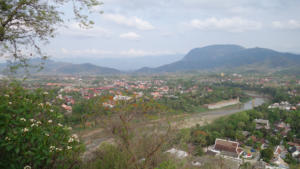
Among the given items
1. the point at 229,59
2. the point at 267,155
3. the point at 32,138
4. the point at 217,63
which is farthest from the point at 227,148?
the point at 229,59

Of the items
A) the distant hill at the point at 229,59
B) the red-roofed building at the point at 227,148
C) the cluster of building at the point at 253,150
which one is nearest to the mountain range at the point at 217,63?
the distant hill at the point at 229,59

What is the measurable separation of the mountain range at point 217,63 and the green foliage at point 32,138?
1.31 meters

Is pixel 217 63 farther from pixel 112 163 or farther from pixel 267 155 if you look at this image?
pixel 112 163

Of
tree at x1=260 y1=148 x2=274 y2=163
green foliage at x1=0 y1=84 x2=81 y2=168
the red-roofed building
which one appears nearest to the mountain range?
green foliage at x1=0 y1=84 x2=81 y2=168

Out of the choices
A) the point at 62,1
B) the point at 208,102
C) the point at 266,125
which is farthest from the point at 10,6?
the point at 208,102

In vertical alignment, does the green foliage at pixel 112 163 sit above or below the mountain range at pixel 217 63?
below

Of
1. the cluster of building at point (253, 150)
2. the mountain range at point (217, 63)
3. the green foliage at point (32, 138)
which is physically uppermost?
the mountain range at point (217, 63)

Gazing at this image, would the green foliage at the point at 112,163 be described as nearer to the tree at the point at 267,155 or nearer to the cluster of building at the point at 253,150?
the cluster of building at the point at 253,150

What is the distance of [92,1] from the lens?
2.80 m

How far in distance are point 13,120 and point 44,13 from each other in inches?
55.7

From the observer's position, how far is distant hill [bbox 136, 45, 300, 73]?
72438 millimetres

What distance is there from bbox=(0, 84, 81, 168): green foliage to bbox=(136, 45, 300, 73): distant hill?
239ft

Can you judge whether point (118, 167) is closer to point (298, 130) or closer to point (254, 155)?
point (254, 155)

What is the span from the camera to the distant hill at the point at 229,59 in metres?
72.4
